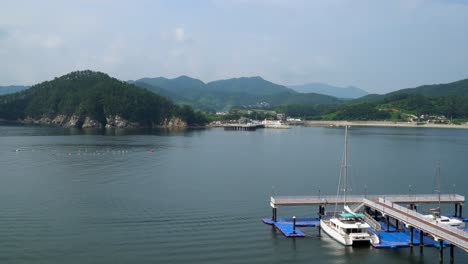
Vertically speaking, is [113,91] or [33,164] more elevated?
[113,91]

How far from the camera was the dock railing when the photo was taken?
26375 millimetres

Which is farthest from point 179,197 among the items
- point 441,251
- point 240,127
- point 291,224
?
point 240,127

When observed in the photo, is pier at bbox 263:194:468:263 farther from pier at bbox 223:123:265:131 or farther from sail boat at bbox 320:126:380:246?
pier at bbox 223:123:265:131

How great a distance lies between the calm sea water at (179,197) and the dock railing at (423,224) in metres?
1.80

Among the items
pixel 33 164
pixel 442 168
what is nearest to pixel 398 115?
pixel 442 168

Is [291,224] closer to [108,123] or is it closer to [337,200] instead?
[337,200]

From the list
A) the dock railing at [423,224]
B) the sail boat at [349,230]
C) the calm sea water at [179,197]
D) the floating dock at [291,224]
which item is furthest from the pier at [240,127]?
the sail boat at [349,230]

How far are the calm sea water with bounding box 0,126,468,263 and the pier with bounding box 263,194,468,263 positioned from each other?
1049 mm

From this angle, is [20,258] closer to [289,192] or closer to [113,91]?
[289,192]

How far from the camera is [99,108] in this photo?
161500 mm

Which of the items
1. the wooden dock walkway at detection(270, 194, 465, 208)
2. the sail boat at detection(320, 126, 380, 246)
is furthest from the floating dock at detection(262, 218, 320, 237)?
the sail boat at detection(320, 126, 380, 246)

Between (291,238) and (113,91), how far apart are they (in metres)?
146

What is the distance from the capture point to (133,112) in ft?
527

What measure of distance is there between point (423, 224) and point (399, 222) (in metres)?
6.16
